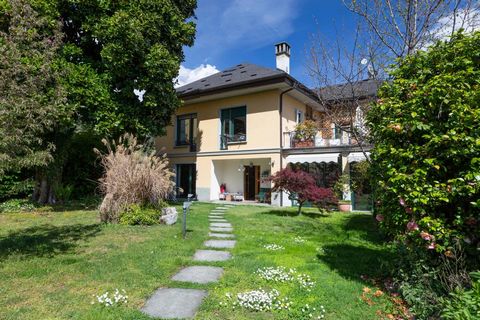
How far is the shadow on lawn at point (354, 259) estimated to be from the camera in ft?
A: 18.9

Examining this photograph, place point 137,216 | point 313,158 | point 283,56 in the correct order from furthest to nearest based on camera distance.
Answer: point 283,56
point 313,158
point 137,216

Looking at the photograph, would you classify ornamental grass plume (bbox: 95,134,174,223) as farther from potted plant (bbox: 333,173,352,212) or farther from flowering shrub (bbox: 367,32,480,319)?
potted plant (bbox: 333,173,352,212)

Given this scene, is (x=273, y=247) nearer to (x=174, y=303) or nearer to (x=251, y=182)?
(x=174, y=303)

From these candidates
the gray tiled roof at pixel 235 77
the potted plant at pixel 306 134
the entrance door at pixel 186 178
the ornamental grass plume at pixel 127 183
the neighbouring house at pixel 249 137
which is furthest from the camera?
the entrance door at pixel 186 178

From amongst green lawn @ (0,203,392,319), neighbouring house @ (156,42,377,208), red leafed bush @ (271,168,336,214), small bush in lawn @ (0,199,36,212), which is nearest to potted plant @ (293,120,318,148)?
neighbouring house @ (156,42,377,208)

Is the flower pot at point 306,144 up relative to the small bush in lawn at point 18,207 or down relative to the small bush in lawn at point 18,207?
up

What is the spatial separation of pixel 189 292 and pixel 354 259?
407cm

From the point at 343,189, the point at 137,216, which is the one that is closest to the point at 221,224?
the point at 137,216

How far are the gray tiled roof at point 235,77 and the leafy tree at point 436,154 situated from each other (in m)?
14.1

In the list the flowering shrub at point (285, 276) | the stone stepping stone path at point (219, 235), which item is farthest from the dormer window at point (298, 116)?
the flowering shrub at point (285, 276)

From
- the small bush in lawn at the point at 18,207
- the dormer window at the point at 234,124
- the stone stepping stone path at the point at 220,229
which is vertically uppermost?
the dormer window at the point at 234,124

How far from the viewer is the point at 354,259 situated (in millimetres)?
6707

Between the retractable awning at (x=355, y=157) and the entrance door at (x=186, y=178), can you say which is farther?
the entrance door at (x=186, y=178)

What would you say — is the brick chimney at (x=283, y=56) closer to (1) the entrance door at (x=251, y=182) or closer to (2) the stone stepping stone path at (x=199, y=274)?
(1) the entrance door at (x=251, y=182)
